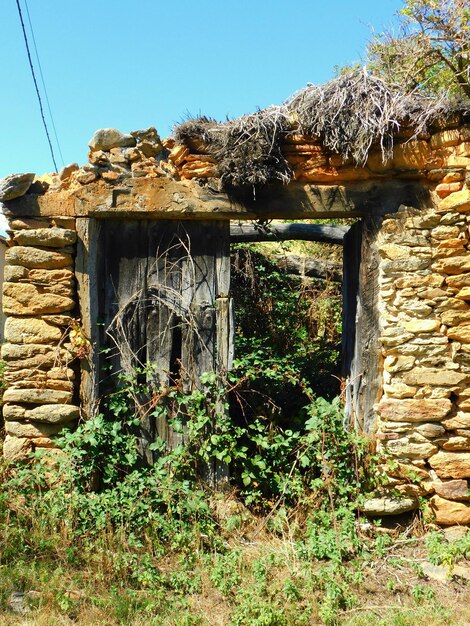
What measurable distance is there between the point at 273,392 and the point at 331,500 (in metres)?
1.53

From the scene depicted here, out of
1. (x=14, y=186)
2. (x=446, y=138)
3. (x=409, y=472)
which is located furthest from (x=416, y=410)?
(x=14, y=186)

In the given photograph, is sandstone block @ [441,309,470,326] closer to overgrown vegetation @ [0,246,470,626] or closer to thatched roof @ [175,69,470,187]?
overgrown vegetation @ [0,246,470,626]

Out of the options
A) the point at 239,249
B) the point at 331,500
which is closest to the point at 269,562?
the point at 331,500

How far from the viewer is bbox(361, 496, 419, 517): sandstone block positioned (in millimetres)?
3949

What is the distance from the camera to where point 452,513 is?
3945 mm

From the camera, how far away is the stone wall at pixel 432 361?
3.97 m

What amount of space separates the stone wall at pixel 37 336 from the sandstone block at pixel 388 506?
2167 millimetres

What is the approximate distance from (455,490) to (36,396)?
3.00 meters

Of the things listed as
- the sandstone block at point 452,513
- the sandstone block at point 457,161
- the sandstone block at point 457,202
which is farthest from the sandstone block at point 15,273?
the sandstone block at point 452,513

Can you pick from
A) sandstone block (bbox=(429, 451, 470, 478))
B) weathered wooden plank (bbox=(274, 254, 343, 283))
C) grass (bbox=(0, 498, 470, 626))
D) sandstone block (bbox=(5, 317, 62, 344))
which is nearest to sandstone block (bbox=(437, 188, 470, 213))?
sandstone block (bbox=(429, 451, 470, 478))

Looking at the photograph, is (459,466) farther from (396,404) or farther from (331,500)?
(331,500)

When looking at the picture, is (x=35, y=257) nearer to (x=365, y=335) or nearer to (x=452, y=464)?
(x=365, y=335)

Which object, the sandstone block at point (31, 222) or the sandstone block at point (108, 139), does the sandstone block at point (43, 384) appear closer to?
the sandstone block at point (31, 222)

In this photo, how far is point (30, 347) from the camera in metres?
4.16
